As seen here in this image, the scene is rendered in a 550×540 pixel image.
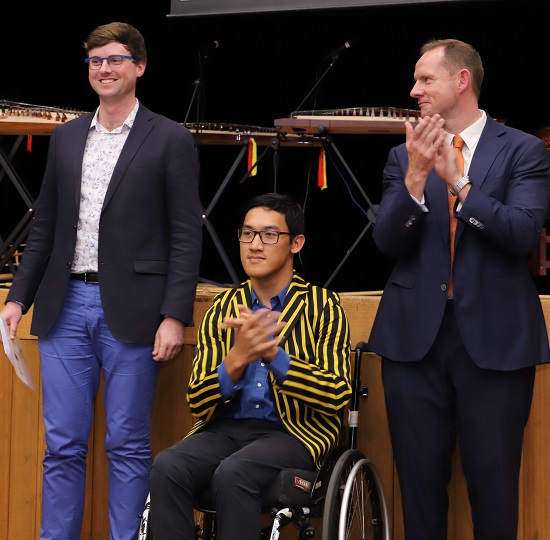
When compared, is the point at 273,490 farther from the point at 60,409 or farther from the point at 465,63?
the point at 465,63

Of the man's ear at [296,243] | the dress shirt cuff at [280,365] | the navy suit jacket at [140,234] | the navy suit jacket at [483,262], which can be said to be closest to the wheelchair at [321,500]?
the dress shirt cuff at [280,365]

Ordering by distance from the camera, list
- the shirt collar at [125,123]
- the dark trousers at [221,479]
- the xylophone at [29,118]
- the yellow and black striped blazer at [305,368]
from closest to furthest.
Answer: the dark trousers at [221,479] < the yellow and black striped blazer at [305,368] < the shirt collar at [125,123] < the xylophone at [29,118]

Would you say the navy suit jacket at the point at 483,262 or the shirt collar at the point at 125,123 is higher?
the shirt collar at the point at 125,123

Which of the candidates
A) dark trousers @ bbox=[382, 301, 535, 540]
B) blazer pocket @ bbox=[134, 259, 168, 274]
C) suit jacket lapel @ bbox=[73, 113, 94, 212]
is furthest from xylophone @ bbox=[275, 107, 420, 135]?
dark trousers @ bbox=[382, 301, 535, 540]

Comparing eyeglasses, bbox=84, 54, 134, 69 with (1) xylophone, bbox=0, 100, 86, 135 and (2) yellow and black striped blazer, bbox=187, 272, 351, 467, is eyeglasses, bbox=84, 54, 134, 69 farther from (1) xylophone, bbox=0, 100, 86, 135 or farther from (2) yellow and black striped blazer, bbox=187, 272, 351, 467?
(1) xylophone, bbox=0, 100, 86, 135

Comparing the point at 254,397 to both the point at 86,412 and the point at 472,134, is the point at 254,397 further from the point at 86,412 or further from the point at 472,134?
the point at 472,134

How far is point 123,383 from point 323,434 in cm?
68

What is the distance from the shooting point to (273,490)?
2.87 metres

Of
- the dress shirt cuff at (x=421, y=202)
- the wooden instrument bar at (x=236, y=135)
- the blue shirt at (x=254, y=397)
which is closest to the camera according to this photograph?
the dress shirt cuff at (x=421, y=202)

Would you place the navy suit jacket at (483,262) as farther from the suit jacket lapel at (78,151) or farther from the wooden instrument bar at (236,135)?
the wooden instrument bar at (236,135)

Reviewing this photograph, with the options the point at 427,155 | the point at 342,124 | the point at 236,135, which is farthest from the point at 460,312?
the point at 236,135

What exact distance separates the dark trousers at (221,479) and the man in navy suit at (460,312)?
40cm

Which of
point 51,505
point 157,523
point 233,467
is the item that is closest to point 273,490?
point 233,467

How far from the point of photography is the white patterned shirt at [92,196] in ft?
10.8
